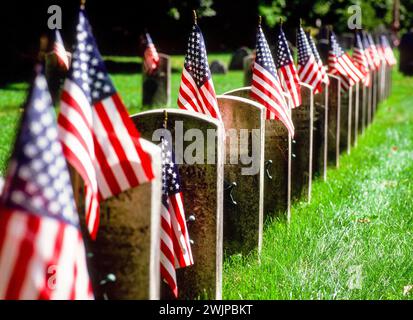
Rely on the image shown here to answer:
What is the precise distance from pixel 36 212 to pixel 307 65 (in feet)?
19.0

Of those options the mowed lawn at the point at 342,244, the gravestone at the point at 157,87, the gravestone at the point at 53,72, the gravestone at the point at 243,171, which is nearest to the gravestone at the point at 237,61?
the gravestone at the point at 157,87

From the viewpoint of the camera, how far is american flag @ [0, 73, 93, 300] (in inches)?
103

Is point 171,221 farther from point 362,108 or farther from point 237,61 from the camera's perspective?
point 237,61

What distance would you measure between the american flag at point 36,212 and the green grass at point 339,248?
1.91 meters

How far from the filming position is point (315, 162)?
813cm

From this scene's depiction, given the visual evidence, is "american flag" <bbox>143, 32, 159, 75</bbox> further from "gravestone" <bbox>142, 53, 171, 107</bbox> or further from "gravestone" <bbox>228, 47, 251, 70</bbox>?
"gravestone" <bbox>228, 47, 251, 70</bbox>

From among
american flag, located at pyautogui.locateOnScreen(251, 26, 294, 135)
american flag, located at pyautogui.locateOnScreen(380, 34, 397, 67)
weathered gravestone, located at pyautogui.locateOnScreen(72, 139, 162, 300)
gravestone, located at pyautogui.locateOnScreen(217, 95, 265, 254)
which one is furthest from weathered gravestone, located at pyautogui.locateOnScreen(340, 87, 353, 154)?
weathered gravestone, located at pyautogui.locateOnScreen(72, 139, 162, 300)

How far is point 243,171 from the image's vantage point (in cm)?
520

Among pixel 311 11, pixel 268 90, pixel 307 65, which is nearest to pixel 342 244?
pixel 268 90

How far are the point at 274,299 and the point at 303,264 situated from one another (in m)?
0.70

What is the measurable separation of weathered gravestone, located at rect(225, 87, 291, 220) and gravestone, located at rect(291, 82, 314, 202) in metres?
0.93

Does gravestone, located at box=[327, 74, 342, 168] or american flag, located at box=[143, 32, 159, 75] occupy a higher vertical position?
american flag, located at box=[143, 32, 159, 75]

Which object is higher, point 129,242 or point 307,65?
point 307,65

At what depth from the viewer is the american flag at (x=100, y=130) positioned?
309cm
